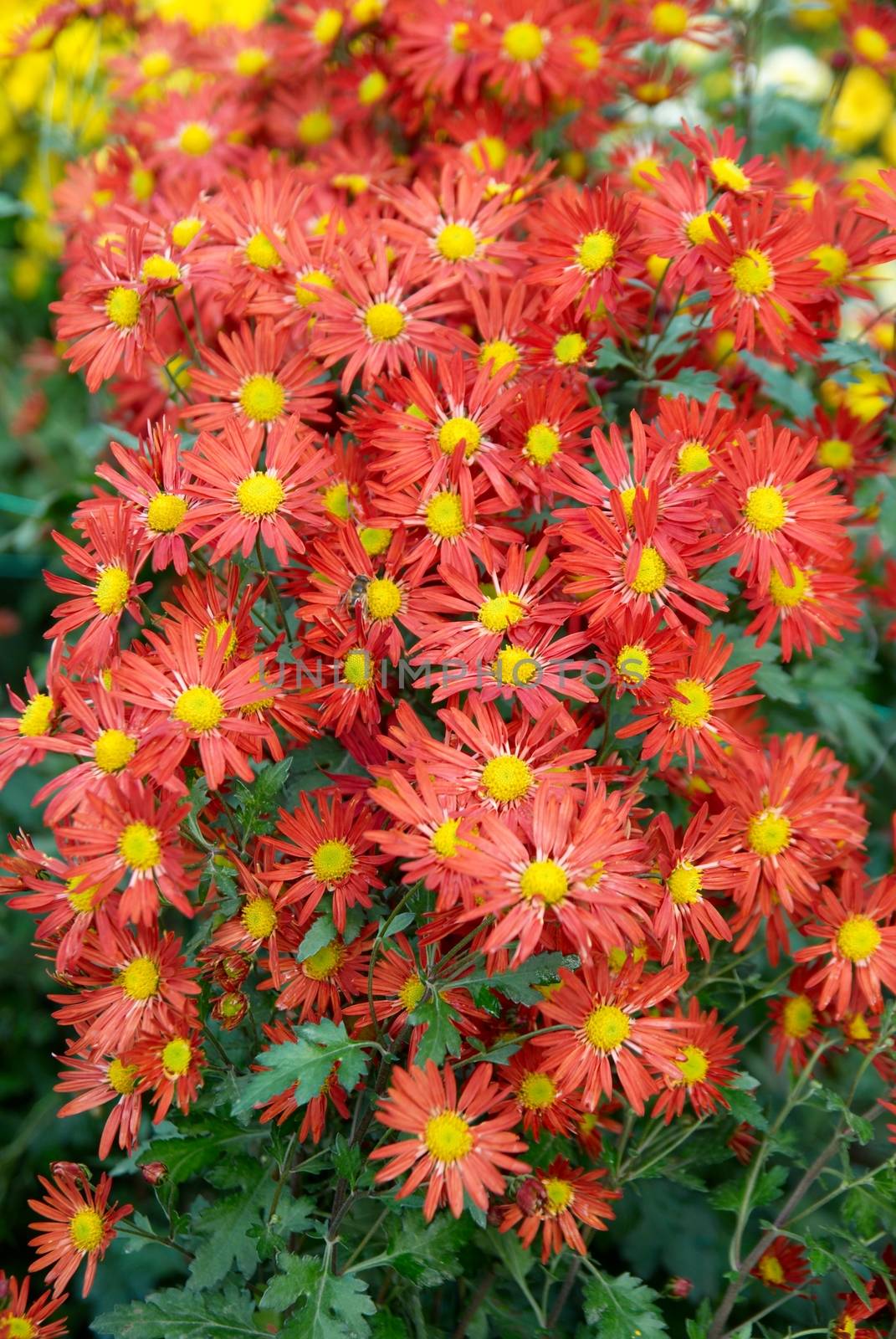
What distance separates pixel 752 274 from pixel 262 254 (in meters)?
0.56

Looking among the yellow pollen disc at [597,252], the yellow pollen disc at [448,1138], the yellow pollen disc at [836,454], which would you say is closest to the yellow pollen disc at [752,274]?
the yellow pollen disc at [597,252]

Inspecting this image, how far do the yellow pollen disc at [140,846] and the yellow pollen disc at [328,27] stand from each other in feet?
4.56

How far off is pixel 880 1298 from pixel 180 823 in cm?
85

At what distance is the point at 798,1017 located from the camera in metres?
1.23

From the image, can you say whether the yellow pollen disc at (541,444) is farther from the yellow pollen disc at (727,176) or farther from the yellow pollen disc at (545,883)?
the yellow pollen disc at (545,883)

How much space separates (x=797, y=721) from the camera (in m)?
1.68

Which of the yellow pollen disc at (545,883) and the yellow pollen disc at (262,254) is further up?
the yellow pollen disc at (262,254)

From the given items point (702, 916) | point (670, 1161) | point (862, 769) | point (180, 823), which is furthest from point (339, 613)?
point (862, 769)

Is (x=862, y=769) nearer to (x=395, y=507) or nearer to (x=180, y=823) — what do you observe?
(x=395, y=507)

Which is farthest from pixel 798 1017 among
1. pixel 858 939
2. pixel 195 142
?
pixel 195 142

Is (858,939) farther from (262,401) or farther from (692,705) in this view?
(262,401)

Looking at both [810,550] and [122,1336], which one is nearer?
[122,1336]

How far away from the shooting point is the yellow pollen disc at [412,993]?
1012mm

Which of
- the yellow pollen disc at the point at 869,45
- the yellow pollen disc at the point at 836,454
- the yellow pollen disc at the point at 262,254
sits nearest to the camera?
the yellow pollen disc at the point at 262,254
